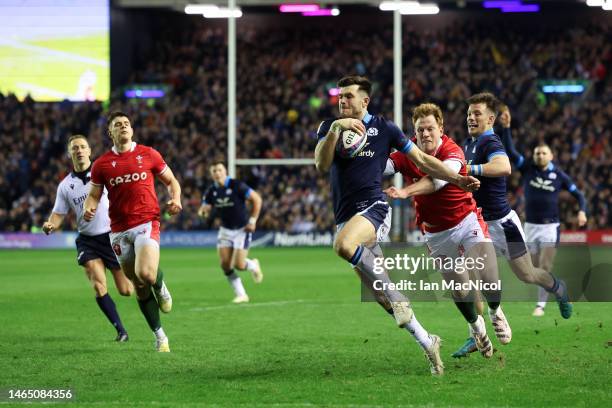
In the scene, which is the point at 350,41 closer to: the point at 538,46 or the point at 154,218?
the point at 538,46

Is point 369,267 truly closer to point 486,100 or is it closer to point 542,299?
point 486,100

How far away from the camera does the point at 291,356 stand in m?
9.77

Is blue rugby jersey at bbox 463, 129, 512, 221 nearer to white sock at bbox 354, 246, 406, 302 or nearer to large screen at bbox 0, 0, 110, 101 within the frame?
white sock at bbox 354, 246, 406, 302

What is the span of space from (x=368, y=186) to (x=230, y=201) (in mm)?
9042

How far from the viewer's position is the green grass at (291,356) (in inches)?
294

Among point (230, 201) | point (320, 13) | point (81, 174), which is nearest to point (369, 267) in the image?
point (81, 174)

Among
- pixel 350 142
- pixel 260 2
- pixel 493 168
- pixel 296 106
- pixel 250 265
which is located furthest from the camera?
pixel 296 106

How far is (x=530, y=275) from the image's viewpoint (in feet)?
35.7

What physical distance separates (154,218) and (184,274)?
1319 centimetres

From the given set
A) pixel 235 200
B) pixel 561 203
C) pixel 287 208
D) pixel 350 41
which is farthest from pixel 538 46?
pixel 235 200

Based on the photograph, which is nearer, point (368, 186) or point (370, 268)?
point (370, 268)

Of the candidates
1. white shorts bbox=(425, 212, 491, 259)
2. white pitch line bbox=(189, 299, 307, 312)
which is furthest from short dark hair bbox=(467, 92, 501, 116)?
white pitch line bbox=(189, 299, 307, 312)

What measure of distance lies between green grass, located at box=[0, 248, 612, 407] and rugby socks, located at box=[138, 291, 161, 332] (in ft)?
0.91

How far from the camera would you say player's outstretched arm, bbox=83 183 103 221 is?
10305 mm
